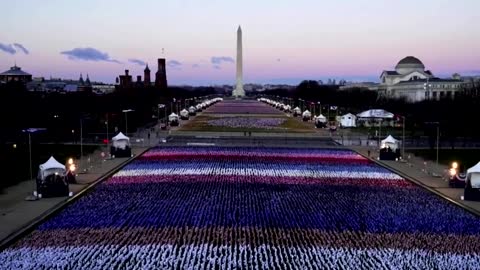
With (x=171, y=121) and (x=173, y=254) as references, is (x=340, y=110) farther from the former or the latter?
(x=173, y=254)

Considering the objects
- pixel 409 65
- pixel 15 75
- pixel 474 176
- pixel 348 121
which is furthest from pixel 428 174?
pixel 15 75

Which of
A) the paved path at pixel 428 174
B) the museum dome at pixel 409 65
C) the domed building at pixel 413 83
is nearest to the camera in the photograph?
the paved path at pixel 428 174

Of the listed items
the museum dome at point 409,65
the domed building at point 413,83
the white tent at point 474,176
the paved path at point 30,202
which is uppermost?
the museum dome at point 409,65

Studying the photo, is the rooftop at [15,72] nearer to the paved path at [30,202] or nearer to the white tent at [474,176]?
the paved path at [30,202]

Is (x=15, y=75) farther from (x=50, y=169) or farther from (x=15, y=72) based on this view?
(x=50, y=169)

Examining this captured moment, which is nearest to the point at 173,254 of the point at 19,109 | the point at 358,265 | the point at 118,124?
the point at 358,265

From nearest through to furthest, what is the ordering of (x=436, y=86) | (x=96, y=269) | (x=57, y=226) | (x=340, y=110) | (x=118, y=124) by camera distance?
(x=96, y=269) < (x=57, y=226) < (x=118, y=124) < (x=340, y=110) < (x=436, y=86)

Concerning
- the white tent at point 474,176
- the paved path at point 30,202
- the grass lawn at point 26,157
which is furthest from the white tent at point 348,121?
the white tent at point 474,176
